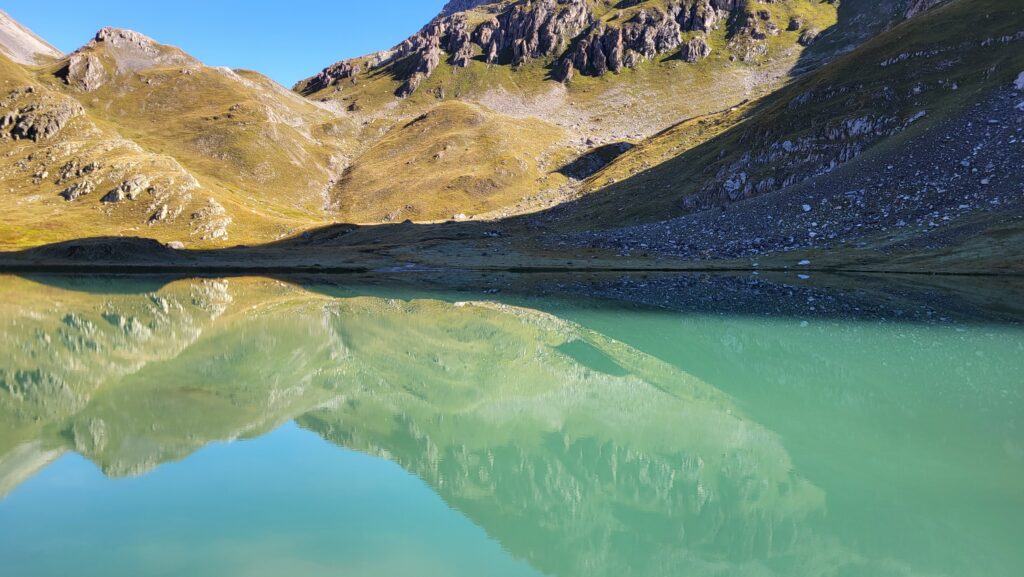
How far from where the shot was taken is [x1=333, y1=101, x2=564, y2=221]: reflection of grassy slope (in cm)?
13400

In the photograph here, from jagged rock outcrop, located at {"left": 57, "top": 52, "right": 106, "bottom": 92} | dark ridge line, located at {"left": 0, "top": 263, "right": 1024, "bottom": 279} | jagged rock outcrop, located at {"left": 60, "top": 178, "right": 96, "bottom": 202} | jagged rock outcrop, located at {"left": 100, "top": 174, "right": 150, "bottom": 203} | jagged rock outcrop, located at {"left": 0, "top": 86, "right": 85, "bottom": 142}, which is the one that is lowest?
dark ridge line, located at {"left": 0, "top": 263, "right": 1024, "bottom": 279}

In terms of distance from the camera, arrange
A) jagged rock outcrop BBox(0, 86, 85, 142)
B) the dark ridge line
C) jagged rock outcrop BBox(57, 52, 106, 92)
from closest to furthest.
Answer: the dark ridge line → jagged rock outcrop BBox(0, 86, 85, 142) → jagged rock outcrop BBox(57, 52, 106, 92)

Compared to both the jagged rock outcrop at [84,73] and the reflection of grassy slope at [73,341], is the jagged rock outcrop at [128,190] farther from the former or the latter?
the jagged rock outcrop at [84,73]

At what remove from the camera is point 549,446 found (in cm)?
1900

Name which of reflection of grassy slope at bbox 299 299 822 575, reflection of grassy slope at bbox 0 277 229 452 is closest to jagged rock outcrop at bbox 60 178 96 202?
reflection of grassy slope at bbox 0 277 229 452

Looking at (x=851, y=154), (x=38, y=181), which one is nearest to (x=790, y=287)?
(x=851, y=154)

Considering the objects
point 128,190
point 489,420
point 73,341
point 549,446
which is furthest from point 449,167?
point 549,446

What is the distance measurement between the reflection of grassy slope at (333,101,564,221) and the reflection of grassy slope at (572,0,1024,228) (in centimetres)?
3326

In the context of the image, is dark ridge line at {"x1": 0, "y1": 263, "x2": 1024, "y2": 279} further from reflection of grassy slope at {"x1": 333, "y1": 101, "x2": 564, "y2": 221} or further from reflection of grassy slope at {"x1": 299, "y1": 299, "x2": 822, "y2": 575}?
reflection of grassy slope at {"x1": 333, "y1": 101, "x2": 564, "y2": 221}

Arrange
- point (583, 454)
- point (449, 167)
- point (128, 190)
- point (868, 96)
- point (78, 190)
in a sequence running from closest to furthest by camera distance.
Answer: point (583, 454), point (868, 96), point (128, 190), point (78, 190), point (449, 167)

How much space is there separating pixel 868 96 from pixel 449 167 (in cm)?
9827

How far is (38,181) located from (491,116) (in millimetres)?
119741

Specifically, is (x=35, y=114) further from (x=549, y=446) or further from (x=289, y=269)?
(x=549, y=446)

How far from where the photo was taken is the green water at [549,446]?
12.4 metres
